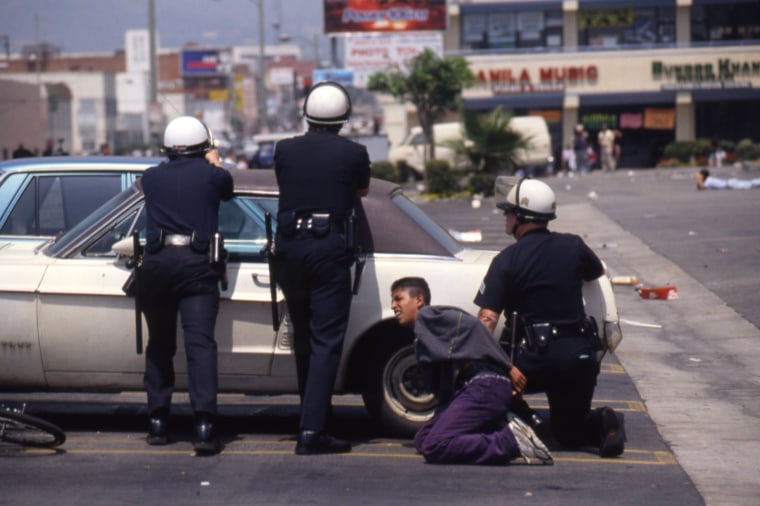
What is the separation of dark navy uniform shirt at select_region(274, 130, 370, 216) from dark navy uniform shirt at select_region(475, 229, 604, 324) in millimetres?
918

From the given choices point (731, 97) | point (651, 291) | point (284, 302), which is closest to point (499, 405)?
point (284, 302)

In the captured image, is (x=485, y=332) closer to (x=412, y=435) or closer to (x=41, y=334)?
(x=412, y=435)

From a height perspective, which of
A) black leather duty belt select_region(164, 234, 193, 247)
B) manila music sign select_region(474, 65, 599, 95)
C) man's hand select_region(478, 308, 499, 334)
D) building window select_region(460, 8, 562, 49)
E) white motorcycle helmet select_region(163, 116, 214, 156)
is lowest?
man's hand select_region(478, 308, 499, 334)

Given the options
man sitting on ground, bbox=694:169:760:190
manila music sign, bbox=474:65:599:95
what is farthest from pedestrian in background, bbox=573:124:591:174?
man sitting on ground, bbox=694:169:760:190

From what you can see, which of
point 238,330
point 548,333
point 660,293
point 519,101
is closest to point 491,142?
point 660,293

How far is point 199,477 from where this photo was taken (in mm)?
6824

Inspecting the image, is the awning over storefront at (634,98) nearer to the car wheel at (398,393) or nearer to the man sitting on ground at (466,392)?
the car wheel at (398,393)

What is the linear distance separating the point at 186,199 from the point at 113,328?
0.90 m

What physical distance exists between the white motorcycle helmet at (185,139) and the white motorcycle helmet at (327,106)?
2.11 feet

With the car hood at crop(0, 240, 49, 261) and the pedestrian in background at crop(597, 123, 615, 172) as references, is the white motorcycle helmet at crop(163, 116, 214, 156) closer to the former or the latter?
the car hood at crop(0, 240, 49, 261)

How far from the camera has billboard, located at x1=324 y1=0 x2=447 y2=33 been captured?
51594mm

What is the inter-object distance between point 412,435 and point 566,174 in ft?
139

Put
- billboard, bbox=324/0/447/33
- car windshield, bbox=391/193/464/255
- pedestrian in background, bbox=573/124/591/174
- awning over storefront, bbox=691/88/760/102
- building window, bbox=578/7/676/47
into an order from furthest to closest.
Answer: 1. building window, bbox=578/7/676/47
2. awning over storefront, bbox=691/88/760/102
3. billboard, bbox=324/0/447/33
4. pedestrian in background, bbox=573/124/591/174
5. car windshield, bbox=391/193/464/255

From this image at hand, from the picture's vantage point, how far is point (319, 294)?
7.28 m
